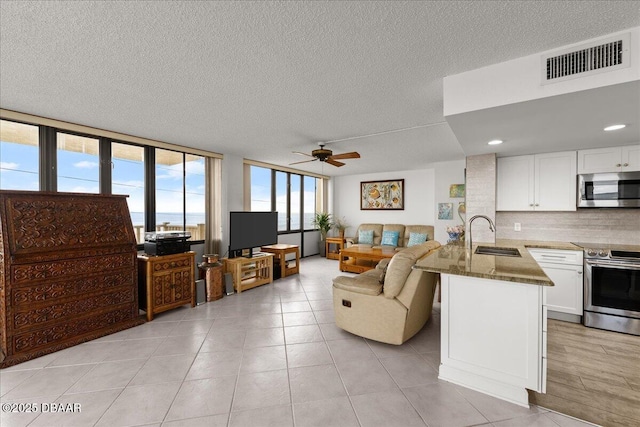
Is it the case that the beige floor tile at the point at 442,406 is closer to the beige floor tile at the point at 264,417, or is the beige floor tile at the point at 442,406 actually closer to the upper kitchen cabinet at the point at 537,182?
the beige floor tile at the point at 264,417

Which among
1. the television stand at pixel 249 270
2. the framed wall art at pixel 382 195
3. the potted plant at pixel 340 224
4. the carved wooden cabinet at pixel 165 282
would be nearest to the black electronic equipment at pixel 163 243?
the carved wooden cabinet at pixel 165 282

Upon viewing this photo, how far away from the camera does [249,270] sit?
477 cm

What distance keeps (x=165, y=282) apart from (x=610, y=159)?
583 centimetres

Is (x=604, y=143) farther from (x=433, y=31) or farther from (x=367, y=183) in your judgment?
(x=367, y=183)

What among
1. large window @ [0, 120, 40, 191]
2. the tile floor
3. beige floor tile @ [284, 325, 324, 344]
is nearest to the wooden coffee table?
the tile floor

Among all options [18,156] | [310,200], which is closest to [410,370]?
[18,156]

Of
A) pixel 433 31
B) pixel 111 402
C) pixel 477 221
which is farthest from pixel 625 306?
pixel 111 402

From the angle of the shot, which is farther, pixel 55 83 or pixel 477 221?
pixel 477 221

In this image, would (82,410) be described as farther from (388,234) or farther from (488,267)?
(388,234)

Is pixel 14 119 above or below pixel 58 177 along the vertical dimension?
above

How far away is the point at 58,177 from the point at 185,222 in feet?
5.52

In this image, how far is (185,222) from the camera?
4523 millimetres

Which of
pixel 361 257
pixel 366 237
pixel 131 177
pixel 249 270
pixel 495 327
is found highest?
pixel 131 177

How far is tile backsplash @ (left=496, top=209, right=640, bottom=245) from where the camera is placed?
3352 mm
